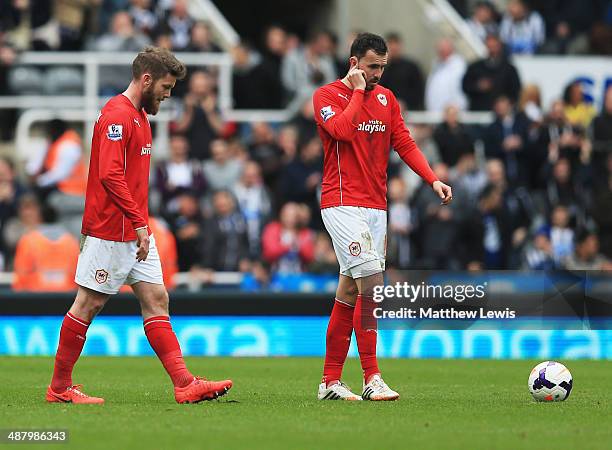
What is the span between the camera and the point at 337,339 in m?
10.7

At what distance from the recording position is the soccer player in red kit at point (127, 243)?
9.97 metres

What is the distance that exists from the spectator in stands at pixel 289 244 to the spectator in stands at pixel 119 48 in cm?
363

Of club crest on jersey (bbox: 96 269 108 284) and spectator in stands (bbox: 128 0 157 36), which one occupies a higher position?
spectator in stands (bbox: 128 0 157 36)

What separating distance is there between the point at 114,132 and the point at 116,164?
0.22 meters

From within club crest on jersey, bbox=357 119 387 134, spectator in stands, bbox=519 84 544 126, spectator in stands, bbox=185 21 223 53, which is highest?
spectator in stands, bbox=185 21 223 53

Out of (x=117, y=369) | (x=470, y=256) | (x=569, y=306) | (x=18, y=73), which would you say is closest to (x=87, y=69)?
(x=18, y=73)

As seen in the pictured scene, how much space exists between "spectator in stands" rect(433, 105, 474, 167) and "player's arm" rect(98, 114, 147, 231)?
34.9 ft

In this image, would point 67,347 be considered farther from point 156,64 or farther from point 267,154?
point 267,154

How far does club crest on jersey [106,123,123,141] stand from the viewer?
9859 mm

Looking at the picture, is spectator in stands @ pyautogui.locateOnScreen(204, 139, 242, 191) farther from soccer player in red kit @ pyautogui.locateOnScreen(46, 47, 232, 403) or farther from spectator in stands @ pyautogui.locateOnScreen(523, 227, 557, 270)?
soccer player in red kit @ pyautogui.locateOnScreen(46, 47, 232, 403)

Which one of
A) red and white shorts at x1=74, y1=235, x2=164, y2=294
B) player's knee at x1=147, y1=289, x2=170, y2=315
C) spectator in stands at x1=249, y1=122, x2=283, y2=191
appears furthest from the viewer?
spectator in stands at x1=249, y1=122, x2=283, y2=191

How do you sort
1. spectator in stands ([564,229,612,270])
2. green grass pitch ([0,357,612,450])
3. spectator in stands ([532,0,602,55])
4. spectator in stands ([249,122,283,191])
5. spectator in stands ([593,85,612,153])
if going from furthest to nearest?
spectator in stands ([532,0,602,55]) < spectator in stands ([593,85,612,153]) < spectator in stands ([249,122,283,191]) < spectator in stands ([564,229,612,270]) < green grass pitch ([0,357,612,450])

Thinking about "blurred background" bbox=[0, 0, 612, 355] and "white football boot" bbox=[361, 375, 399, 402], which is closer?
"white football boot" bbox=[361, 375, 399, 402]

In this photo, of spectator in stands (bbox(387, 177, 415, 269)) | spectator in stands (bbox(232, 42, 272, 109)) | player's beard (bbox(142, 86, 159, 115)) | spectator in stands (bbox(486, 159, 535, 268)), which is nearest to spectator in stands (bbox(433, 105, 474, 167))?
spectator in stands (bbox(486, 159, 535, 268))
